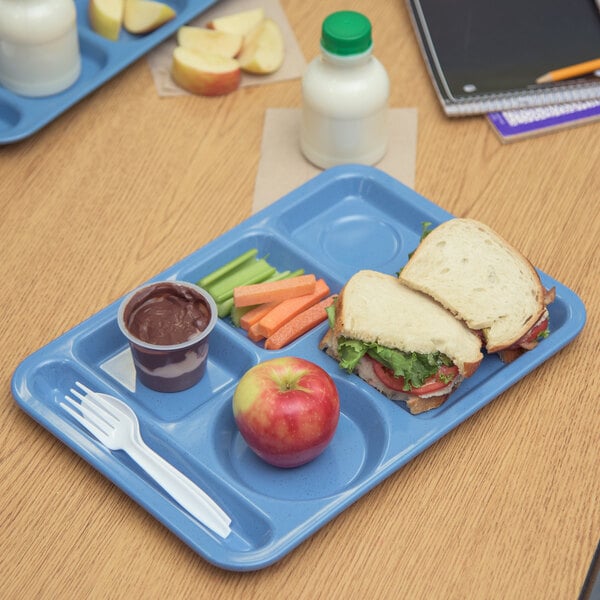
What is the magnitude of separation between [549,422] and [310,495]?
15.5 inches

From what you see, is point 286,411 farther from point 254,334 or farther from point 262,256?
point 262,256

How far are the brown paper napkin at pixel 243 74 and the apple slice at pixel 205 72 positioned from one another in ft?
0.11

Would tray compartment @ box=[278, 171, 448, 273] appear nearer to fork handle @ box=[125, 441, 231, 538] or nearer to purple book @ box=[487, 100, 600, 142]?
purple book @ box=[487, 100, 600, 142]

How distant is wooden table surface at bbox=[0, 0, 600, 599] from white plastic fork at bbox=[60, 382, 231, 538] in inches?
2.1

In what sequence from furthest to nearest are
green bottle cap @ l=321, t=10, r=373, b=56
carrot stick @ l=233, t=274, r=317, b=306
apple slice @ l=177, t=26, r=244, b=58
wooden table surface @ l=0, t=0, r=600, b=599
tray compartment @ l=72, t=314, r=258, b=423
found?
1. apple slice @ l=177, t=26, r=244, b=58
2. green bottle cap @ l=321, t=10, r=373, b=56
3. carrot stick @ l=233, t=274, r=317, b=306
4. tray compartment @ l=72, t=314, r=258, b=423
5. wooden table surface @ l=0, t=0, r=600, b=599

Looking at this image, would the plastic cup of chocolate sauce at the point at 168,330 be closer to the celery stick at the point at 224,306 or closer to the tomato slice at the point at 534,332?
the celery stick at the point at 224,306

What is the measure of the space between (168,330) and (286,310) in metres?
0.23

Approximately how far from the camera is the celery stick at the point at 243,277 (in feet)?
5.80

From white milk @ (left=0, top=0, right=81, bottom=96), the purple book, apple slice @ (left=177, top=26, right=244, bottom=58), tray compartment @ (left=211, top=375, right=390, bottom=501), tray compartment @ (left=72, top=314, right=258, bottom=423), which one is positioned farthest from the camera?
apple slice @ (left=177, top=26, right=244, bottom=58)

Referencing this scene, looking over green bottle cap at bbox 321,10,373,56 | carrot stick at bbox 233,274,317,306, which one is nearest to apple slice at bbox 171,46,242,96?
green bottle cap at bbox 321,10,373,56

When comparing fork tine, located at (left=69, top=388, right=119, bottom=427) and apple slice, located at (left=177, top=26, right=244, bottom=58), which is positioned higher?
apple slice, located at (left=177, top=26, right=244, bottom=58)

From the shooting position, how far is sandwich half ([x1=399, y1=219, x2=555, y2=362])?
5.38ft

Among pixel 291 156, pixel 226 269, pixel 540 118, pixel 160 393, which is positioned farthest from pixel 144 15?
pixel 160 393

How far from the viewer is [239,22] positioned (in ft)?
7.61
